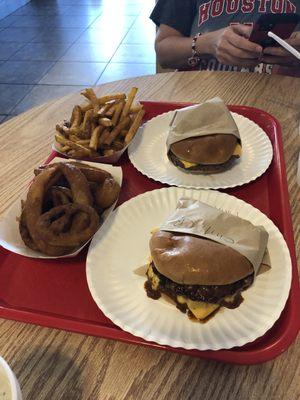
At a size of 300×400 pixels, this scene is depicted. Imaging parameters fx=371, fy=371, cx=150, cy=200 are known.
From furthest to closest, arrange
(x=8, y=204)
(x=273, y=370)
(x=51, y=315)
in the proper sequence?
(x=8, y=204) → (x=51, y=315) → (x=273, y=370)

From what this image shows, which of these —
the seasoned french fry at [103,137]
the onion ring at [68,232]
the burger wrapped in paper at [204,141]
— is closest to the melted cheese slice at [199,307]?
the onion ring at [68,232]

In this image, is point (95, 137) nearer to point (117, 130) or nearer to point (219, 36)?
point (117, 130)

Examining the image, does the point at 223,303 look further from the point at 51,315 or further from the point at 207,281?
the point at 51,315

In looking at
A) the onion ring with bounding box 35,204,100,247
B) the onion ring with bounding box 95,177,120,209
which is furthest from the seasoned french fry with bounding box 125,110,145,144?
the onion ring with bounding box 35,204,100,247

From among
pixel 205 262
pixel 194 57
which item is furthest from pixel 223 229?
pixel 194 57

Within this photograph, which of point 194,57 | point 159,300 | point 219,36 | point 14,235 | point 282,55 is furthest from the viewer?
point 194,57

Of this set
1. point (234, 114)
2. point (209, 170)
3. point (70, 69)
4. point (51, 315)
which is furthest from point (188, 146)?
point (70, 69)
